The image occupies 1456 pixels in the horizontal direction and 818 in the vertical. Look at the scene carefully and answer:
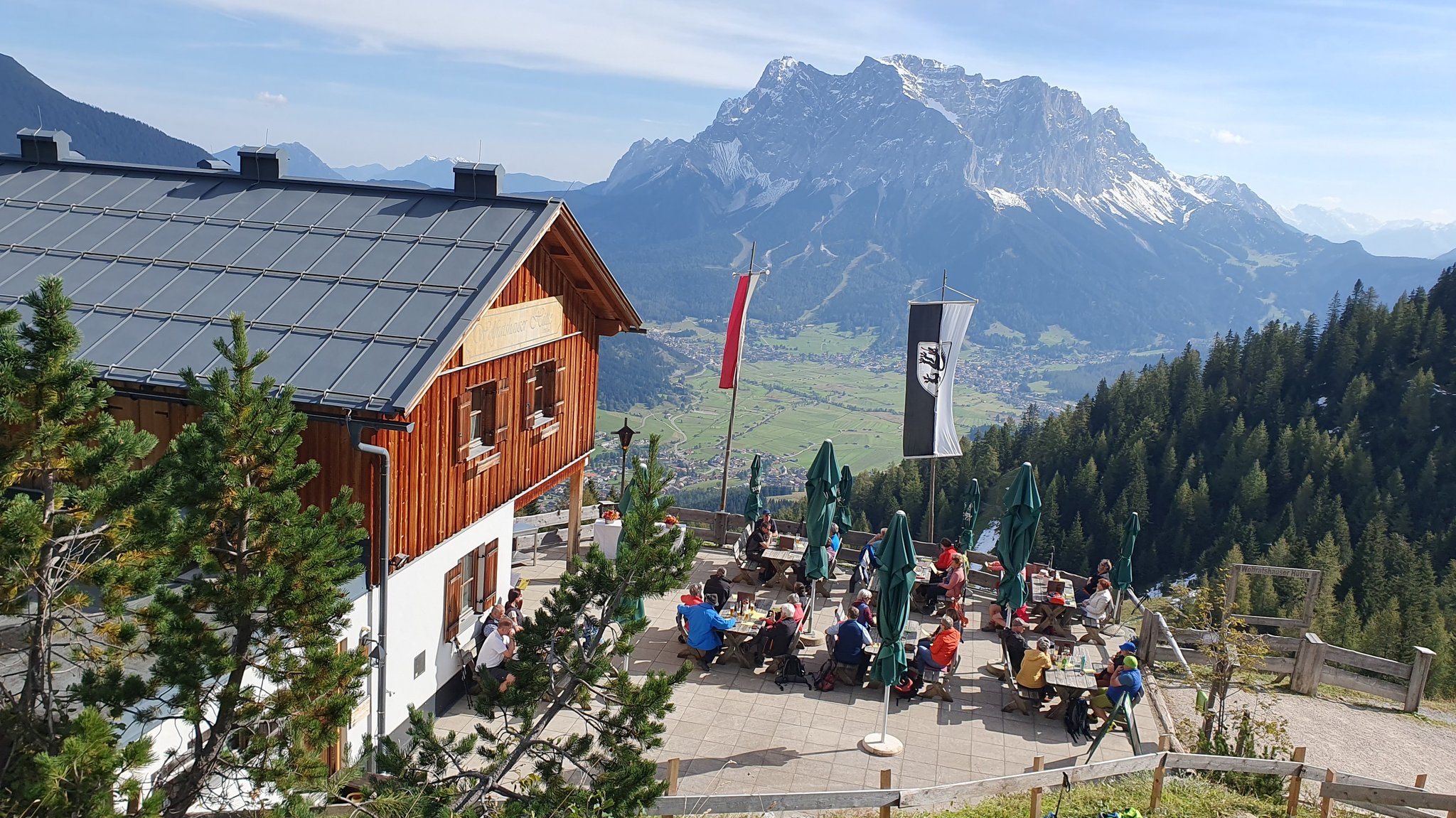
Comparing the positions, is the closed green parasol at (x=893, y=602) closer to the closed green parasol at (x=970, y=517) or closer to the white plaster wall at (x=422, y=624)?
the white plaster wall at (x=422, y=624)

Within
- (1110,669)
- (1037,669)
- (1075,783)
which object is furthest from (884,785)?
(1110,669)

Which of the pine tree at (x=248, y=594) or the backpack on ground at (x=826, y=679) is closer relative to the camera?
the pine tree at (x=248, y=594)

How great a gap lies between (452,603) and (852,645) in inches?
232

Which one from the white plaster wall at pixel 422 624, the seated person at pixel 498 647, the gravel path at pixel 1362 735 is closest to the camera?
the white plaster wall at pixel 422 624

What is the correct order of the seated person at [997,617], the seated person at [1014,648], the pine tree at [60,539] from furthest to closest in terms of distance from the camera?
the seated person at [997,617] → the seated person at [1014,648] → the pine tree at [60,539]

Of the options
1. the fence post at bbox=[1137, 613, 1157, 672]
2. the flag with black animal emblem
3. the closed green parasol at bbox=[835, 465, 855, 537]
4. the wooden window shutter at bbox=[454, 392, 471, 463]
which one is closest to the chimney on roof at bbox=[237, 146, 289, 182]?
the wooden window shutter at bbox=[454, 392, 471, 463]

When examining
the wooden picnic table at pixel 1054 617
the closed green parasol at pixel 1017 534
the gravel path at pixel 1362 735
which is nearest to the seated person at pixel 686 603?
the closed green parasol at pixel 1017 534

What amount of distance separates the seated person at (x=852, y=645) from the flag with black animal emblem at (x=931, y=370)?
5566mm

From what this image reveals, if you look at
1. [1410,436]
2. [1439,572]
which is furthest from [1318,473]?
[1439,572]

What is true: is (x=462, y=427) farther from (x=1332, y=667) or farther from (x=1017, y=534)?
(x=1332, y=667)

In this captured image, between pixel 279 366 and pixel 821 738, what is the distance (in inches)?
327

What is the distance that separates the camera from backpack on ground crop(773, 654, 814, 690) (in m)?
15.1

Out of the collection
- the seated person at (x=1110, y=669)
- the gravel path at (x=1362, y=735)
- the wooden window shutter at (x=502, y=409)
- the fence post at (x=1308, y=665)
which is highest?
the wooden window shutter at (x=502, y=409)

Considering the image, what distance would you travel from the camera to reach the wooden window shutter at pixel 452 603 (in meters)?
13.3
